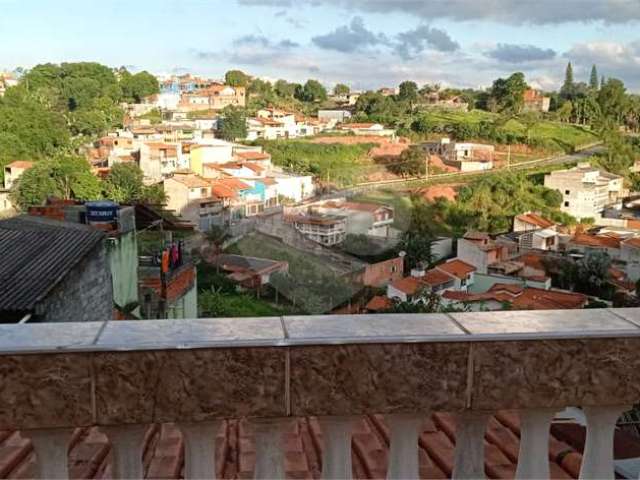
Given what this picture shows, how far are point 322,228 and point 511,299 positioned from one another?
12.7 m

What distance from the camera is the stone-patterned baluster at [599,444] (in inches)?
41.8

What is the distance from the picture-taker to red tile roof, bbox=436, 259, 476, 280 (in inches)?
1018

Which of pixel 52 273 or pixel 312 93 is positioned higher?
pixel 312 93

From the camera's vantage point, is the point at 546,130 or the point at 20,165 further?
the point at 546,130

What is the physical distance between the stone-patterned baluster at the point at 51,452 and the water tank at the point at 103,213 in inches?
245

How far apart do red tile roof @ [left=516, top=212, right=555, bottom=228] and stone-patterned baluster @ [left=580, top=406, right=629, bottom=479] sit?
32.1m

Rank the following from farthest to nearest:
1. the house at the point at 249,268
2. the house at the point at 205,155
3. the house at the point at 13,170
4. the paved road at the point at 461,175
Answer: the paved road at the point at 461,175, the house at the point at 205,155, the house at the point at 13,170, the house at the point at 249,268

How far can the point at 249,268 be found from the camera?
1054 inches

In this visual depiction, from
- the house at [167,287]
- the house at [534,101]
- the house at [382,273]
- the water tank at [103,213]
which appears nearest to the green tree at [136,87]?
the house at [534,101]

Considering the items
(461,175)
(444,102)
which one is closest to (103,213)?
(461,175)

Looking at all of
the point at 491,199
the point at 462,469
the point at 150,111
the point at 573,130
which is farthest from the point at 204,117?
the point at 462,469

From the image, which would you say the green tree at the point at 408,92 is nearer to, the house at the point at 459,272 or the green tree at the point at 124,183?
the green tree at the point at 124,183

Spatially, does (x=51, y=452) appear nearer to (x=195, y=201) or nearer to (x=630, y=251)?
(x=630, y=251)

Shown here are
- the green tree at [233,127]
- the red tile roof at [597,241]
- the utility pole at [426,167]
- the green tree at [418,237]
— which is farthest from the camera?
the green tree at [233,127]
